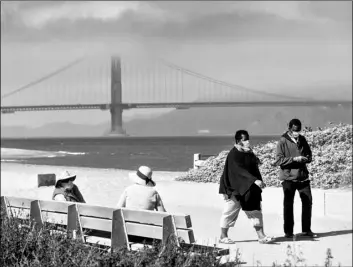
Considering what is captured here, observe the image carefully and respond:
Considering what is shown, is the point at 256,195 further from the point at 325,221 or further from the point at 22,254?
the point at 22,254

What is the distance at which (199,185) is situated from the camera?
8.77 meters

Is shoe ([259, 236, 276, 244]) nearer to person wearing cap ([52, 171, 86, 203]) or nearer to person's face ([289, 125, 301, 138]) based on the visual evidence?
person's face ([289, 125, 301, 138])

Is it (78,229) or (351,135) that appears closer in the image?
(78,229)

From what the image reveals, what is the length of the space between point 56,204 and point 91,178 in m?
7.41

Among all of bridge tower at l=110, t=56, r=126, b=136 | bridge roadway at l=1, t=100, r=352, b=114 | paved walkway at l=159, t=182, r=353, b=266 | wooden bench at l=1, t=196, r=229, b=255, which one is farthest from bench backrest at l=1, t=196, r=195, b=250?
bridge tower at l=110, t=56, r=126, b=136

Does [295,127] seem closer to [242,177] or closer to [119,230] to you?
[242,177]

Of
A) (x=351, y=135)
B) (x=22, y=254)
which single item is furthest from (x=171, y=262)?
(x=351, y=135)

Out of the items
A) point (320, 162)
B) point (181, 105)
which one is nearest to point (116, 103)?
point (181, 105)

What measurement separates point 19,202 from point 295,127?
2.55 m

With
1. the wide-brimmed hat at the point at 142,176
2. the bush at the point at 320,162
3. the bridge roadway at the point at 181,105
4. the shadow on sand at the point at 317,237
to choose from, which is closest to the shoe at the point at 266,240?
the shadow on sand at the point at 317,237

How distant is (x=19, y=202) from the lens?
5.88 meters

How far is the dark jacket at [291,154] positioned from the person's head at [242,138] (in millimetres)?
476

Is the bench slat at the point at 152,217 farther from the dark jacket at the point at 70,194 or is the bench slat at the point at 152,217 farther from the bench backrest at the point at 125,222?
the dark jacket at the point at 70,194

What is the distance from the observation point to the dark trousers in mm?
5988
